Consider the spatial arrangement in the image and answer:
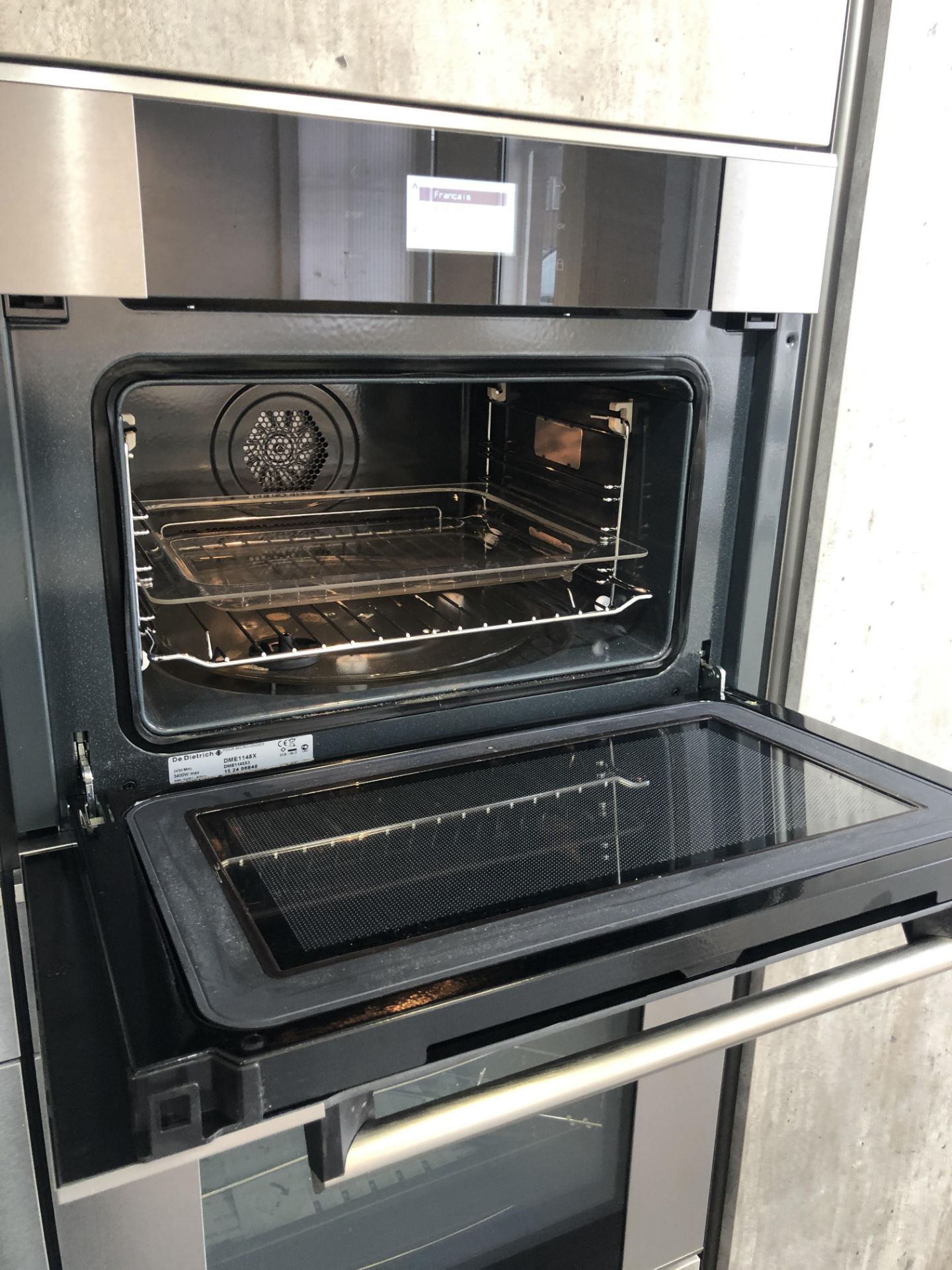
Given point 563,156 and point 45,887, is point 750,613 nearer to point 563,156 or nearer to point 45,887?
point 563,156

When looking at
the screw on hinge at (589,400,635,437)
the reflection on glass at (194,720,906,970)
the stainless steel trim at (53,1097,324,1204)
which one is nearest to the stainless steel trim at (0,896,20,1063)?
the reflection on glass at (194,720,906,970)

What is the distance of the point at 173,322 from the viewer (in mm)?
821

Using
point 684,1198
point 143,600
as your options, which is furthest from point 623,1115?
point 143,600

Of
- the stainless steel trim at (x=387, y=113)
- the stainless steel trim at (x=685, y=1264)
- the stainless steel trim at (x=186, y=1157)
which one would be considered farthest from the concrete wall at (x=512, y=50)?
the stainless steel trim at (x=685, y=1264)

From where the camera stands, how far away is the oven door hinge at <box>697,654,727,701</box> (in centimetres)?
115

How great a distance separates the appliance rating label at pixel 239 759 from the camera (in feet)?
3.05

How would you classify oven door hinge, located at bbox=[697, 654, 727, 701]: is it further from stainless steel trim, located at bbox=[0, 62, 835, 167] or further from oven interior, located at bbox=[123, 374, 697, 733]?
stainless steel trim, located at bbox=[0, 62, 835, 167]

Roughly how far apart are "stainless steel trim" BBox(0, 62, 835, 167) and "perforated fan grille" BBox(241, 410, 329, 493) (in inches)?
16.7

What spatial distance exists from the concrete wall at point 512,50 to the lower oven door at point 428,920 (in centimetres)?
55

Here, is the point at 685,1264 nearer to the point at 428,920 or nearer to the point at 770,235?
the point at 428,920

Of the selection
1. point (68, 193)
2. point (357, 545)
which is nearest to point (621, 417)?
point (357, 545)

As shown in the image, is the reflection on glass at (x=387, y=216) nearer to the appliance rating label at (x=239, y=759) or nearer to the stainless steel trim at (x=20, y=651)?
the stainless steel trim at (x=20, y=651)

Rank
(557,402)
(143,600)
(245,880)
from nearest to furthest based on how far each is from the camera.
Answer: (245,880) < (143,600) < (557,402)

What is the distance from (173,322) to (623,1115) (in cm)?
94
